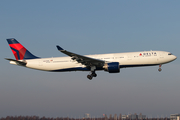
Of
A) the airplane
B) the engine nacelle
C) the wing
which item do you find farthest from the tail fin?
the engine nacelle

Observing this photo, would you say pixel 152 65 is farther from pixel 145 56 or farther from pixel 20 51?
pixel 20 51

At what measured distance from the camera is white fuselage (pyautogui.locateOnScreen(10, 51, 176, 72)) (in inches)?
1353

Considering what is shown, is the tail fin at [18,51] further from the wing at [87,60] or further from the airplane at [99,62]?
the wing at [87,60]

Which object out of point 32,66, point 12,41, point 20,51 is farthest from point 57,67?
point 12,41

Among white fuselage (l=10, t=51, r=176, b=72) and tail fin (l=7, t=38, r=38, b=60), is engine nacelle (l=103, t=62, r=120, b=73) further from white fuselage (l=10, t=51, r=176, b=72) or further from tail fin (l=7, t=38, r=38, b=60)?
tail fin (l=7, t=38, r=38, b=60)

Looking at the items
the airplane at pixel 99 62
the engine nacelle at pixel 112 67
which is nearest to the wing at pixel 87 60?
the airplane at pixel 99 62

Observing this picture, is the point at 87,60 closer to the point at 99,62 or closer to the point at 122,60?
the point at 99,62

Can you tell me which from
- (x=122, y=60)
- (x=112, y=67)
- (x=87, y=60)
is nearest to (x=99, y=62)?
(x=87, y=60)

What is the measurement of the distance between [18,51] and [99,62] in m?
16.4

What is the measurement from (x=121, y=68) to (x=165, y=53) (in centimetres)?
752

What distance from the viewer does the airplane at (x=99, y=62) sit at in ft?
112

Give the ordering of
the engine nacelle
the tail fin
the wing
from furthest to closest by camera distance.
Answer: the tail fin
the engine nacelle
the wing

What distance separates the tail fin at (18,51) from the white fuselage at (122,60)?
14.8 ft

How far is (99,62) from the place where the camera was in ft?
113
